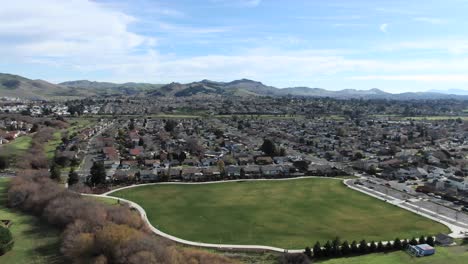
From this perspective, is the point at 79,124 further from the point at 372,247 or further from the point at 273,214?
the point at 372,247

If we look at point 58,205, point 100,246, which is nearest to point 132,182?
point 58,205

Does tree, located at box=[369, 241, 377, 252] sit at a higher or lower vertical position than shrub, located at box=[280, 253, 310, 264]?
lower

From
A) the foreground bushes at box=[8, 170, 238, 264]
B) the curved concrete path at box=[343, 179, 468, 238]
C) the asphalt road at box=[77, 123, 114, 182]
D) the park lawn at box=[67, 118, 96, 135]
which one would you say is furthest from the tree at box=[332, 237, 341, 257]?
the park lawn at box=[67, 118, 96, 135]

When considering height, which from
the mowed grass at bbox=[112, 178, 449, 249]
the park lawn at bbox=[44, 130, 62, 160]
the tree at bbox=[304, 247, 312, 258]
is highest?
the park lawn at bbox=[44, 130, 62, 160]

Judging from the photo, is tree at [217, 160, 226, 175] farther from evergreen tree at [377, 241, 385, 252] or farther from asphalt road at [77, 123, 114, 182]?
evergreen tree at [377, 241, 385, 252]

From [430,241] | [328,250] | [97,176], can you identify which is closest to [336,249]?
[328,250]
